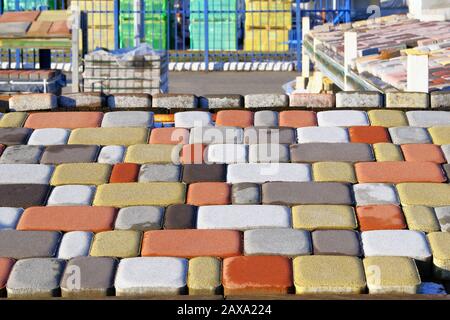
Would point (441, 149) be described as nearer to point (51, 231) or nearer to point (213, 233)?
point (213, 233)

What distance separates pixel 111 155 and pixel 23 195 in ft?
1.16

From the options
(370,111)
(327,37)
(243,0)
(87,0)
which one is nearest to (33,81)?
(327,37)

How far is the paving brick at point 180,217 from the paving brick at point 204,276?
0.71 feet

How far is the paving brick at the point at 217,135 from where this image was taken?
3.10 meters

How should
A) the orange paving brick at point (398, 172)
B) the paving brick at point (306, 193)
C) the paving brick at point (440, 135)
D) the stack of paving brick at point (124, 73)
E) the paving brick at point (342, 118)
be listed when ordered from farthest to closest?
the stack of paving brick at point (124, 73) < the paving brick at point (342, 118) < the paving brick at point (440, 135) < the orange paving brick at point (398, 172) < the paving brick at point (306, 193)

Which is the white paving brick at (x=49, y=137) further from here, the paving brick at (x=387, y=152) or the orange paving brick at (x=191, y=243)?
the paving brick at (x=387, y=152)

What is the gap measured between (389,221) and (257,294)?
0.55 meters

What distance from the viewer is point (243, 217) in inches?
102

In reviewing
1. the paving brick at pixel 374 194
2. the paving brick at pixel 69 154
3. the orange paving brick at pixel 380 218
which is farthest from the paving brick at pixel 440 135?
the paving brick at pixel 69 154

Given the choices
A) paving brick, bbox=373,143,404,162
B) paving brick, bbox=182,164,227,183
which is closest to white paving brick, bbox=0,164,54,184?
paving brick, bbox=182,164,227,183

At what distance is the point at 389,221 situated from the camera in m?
2.59

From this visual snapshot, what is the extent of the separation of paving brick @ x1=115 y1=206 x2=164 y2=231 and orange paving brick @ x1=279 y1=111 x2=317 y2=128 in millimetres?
704

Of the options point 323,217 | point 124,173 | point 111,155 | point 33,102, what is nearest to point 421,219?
point 323,217

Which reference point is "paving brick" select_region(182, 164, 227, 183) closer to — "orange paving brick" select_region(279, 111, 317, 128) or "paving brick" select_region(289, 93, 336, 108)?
"orange paving brick" select_region(279, 111, 317, 128)
